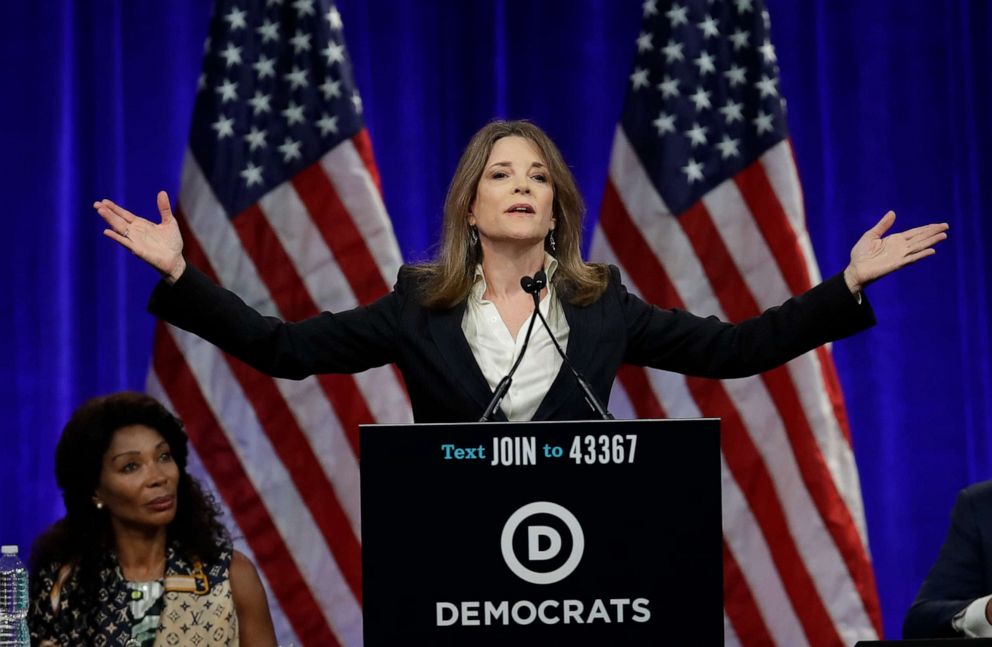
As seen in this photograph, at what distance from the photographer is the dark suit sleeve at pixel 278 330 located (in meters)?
2.30

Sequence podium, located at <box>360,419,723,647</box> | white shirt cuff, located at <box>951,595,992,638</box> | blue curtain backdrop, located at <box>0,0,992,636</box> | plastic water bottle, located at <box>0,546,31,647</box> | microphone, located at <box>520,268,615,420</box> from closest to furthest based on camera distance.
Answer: podium, located at <box>360,419,723,647</box>
microphone, located at <box>520,268,615,420</box>
plastic water bottle, located at <box>0,546,31,647</box>
white shirt cuff, located at <box>951,595,992,638</box>
blue curtain backdrop, located at <box>0,0,992,636</box>

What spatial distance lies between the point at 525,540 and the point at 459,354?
1.60 ft

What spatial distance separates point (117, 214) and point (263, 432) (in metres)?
1.64

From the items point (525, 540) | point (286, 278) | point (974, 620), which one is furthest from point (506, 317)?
point (286, 278)

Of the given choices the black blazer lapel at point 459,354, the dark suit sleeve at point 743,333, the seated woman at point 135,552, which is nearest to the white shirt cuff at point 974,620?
the dark suit sleeve at point 743,333

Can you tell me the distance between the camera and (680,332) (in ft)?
7.89

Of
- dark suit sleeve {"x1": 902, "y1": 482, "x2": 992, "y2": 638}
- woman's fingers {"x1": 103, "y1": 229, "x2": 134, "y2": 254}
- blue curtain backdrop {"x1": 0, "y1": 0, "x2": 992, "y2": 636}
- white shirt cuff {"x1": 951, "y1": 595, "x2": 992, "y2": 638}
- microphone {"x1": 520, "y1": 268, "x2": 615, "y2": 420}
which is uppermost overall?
blue curtain backdrop {"x1": 0, "y1": 0, "x2": 992, "y2": 636}

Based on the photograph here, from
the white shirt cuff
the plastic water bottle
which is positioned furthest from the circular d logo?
the white shirt cuff

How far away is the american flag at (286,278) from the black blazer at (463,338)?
4.81 feet

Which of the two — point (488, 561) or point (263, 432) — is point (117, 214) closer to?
point (488, 561)

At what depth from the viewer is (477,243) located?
2533 mm

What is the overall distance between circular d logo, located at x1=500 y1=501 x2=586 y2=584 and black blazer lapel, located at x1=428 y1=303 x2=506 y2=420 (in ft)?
1.23

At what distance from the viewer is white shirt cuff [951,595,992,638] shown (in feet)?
9.17

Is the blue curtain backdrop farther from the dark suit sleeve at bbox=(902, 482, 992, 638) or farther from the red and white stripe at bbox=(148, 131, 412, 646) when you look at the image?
the dark suit sleeve at bbox=(902, 482, 992, 638)
